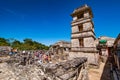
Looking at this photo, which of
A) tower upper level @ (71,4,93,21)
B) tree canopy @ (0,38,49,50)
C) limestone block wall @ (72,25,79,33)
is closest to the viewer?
tower upper level @ (71,4,93,21)

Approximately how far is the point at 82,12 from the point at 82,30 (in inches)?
150

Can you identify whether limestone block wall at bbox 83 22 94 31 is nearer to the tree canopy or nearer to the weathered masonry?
the weathered masonry

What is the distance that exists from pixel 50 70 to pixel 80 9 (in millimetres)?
16216

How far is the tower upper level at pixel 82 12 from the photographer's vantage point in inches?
615

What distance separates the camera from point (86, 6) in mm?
15914

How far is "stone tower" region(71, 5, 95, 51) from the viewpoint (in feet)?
47.9

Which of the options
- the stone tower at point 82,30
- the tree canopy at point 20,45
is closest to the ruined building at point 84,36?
the stone tower at point 82,30

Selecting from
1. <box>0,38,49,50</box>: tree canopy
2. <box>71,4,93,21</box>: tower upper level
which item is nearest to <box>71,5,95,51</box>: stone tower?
<box>71,4,93,21</box>: tower upper level

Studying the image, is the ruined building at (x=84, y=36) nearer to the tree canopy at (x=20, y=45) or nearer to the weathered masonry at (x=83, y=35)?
the weathered masonry at (x=83, y=35)

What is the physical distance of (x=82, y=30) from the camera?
15828mm

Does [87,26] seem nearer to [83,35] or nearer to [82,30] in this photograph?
[82,30]

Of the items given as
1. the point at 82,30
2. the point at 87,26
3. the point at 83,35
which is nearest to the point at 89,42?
the point at 83,35

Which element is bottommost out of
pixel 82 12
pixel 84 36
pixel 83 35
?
pixel 84 36

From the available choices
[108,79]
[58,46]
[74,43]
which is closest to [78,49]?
[74,43]
